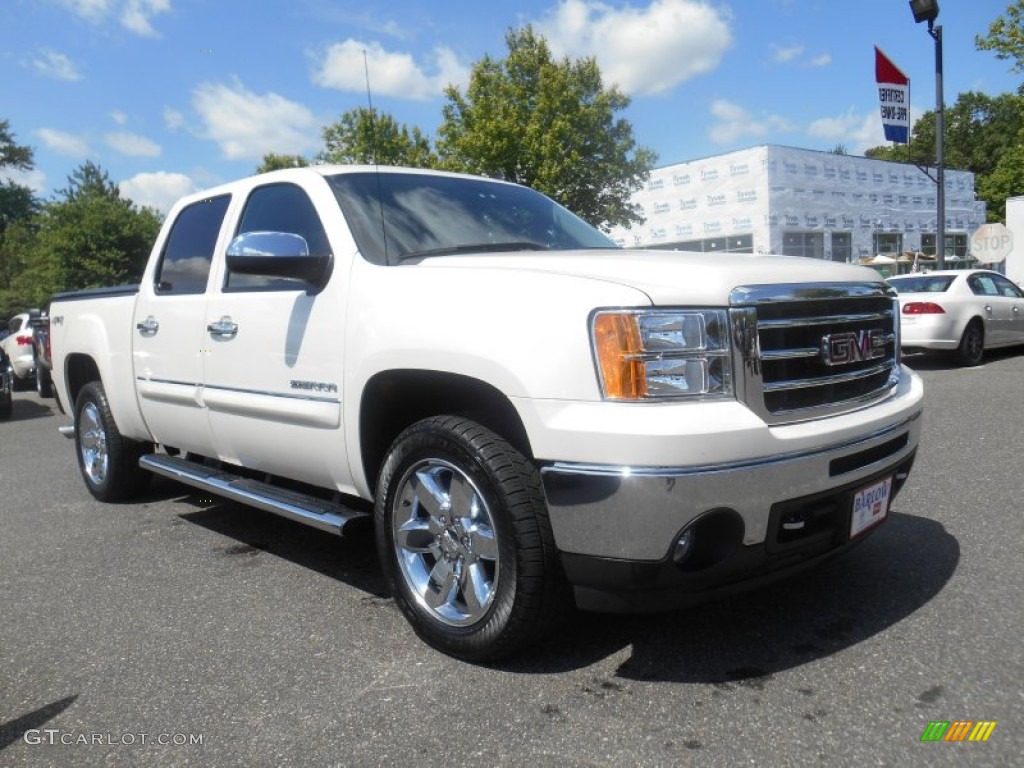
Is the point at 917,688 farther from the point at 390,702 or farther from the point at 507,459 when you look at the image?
the point at 390,702

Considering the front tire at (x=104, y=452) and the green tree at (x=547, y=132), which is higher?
the green tree at (x=547, y=132)

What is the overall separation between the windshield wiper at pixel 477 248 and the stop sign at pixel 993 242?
1823cm

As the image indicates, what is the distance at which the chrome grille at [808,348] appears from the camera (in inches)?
98.3

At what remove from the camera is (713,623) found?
308cm

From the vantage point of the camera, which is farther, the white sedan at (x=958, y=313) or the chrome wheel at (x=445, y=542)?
the white sedan at (x=958, y=313)

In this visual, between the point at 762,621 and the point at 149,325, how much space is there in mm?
3602

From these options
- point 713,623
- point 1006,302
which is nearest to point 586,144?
point 1006,302

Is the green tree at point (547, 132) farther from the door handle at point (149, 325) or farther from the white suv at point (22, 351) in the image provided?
the door handle at point (149, 325)

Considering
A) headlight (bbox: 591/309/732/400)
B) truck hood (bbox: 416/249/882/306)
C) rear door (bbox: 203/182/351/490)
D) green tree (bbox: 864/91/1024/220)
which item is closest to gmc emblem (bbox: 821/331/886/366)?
truck hood (bbox: 416/249/882/306)

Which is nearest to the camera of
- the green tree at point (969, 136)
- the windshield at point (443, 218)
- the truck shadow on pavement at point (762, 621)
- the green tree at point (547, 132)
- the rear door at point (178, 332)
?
the truck shadow on pavement at point (762, 621)

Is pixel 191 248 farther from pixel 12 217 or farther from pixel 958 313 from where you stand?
pixel 12 217

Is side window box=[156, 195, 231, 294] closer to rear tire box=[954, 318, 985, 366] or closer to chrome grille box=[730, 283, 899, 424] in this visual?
chrome grille box=[730, 283, 899, 424]

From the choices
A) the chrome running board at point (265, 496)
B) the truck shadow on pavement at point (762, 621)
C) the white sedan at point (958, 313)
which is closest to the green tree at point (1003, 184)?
the white sedan at point (958, 313)

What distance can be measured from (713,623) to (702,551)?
0.76 m
